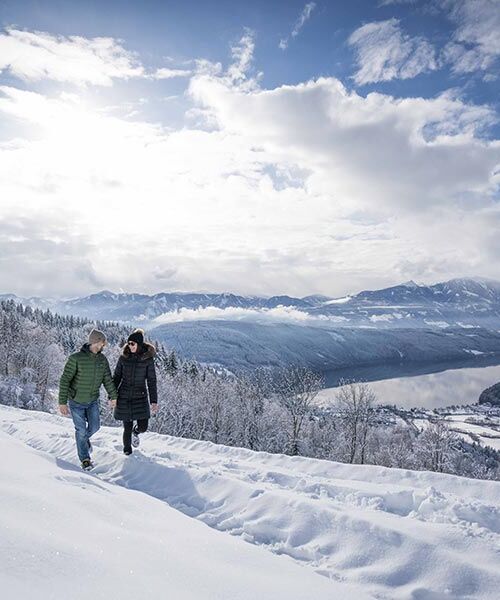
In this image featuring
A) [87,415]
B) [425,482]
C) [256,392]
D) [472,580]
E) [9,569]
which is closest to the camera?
[9,569]

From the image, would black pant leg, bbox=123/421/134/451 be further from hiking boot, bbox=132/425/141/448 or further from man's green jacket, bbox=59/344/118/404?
man's green jacket, bbox=59/344/118/404

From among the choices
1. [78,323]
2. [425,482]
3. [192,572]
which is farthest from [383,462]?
[78,323]

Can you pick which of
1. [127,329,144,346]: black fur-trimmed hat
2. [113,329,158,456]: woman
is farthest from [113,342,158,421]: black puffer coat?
[127,329,144,346]: black fur-trimmed hat

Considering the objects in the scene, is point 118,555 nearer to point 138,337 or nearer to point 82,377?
point 82,377

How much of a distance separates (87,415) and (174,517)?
3.81 m

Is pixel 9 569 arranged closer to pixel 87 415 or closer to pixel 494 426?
pixel 87 415

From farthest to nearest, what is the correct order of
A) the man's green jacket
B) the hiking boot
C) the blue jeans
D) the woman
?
1. the hiking boot
2. the woman
3. the blue jeans
4. the man's green jacket

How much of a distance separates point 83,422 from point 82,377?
0.96m

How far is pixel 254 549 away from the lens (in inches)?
176

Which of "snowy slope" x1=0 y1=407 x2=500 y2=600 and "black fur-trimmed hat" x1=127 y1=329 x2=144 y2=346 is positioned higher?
"black fur-trimmed hat" x1=127 y1=329 x2=144 y2=346

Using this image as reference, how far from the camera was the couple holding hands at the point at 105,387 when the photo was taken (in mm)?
7938

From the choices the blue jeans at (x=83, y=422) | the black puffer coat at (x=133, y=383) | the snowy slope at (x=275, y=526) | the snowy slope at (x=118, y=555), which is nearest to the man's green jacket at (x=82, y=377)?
the blue jeans at (x=83, y=422)

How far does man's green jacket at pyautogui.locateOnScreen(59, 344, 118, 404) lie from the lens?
7.85 metres

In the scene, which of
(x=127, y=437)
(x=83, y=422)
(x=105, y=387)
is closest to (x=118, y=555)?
(x=105, y=387)
